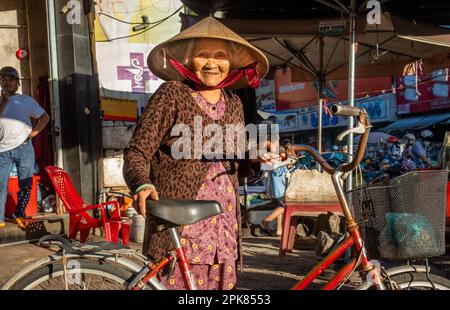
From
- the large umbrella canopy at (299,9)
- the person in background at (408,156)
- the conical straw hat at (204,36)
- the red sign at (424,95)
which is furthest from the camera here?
the red sign at (424,95)

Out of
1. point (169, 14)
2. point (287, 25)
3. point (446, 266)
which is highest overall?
point (169, 14)

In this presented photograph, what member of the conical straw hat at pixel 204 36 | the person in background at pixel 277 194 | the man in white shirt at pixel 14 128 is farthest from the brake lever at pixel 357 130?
the person in background at pixel 277 194

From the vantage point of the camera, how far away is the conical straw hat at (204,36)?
8.23 feet

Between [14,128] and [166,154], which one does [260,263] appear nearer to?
[14,128]

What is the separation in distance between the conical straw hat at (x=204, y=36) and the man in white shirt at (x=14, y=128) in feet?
12.0

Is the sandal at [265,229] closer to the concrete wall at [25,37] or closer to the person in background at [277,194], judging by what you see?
the person in background at [277,194]

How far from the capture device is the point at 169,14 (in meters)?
8.47

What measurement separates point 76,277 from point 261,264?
3.86 meters

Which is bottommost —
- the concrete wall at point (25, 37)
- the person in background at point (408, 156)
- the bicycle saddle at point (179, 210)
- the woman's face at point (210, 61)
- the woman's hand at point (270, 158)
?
the person in background at point (408, 156)

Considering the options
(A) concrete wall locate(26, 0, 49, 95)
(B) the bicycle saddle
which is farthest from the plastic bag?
(A) concrete wall locate(26, 0, 49, 95)
